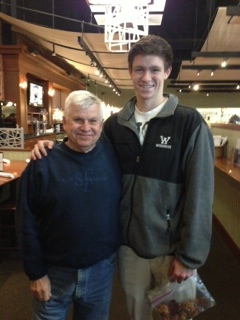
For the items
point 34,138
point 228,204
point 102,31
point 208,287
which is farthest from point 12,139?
point 102,31

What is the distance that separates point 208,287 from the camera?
8.38ft

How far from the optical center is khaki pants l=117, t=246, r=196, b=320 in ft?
4.54

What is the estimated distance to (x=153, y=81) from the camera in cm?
129

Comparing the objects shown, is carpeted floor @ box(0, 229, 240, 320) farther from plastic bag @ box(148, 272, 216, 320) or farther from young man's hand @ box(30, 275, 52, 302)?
young man's hand @ box(30, 275, 52, 302)

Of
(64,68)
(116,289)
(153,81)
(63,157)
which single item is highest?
(64,68)

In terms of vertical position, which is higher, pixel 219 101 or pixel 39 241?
pixel 219 101

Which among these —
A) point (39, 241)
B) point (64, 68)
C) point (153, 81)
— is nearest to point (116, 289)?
point (39, 241)

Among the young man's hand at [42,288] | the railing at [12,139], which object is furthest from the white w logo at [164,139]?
the railing at [12,139]

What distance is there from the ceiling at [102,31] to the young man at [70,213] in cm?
344

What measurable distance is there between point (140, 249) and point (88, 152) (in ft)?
1.70

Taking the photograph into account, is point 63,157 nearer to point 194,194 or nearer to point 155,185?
point 155,185

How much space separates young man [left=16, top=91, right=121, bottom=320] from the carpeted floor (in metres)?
1.06

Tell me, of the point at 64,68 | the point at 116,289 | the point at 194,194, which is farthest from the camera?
the point at 64,68

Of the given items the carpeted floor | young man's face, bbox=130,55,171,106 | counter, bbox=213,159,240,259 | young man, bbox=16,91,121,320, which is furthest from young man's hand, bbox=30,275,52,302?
counter, bbox=213,159,240,259
